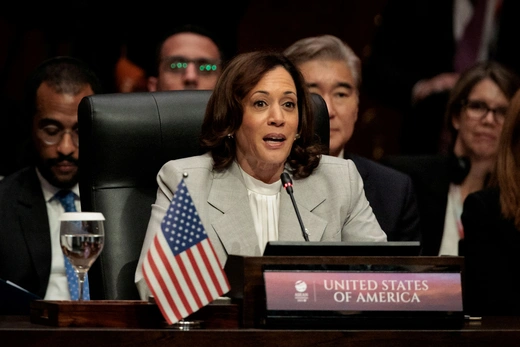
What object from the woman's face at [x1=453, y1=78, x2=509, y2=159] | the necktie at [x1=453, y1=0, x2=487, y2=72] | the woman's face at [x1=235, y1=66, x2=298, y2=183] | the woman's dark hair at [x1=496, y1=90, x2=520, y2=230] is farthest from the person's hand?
the woman's face at [x1=235, y1=66, x2=298, y2=183]

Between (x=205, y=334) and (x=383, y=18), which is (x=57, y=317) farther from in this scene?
(x=383, y=18)

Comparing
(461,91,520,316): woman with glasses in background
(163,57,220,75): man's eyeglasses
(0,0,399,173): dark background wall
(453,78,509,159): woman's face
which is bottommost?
(461,91,520,316): woman with glasses in background

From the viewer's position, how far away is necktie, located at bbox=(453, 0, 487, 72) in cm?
510

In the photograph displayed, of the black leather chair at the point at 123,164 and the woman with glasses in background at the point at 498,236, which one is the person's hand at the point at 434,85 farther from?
the black leather chair at the point at 123,164

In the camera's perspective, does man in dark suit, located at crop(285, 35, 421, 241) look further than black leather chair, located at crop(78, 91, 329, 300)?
Yes

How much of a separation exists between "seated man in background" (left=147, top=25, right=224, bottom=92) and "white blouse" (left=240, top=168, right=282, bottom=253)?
1.26 meters

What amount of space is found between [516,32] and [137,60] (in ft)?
6.34

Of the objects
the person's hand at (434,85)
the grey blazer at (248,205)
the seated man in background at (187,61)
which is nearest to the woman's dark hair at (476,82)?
the person's hand at (434,85)

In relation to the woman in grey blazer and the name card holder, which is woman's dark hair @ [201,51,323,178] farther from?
the name card holder

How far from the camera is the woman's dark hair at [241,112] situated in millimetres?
2957

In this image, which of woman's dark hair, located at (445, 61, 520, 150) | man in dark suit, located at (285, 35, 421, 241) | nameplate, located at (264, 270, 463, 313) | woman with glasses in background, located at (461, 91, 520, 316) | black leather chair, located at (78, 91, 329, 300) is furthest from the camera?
woman's dark hair, located at (445, 61, 520, 150)

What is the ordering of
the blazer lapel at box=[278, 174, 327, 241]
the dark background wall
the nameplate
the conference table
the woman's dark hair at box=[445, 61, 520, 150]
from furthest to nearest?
the dark background wall < the woman's dark hair at box=[445, 61, 520, 150] < the blazer lapel at box=[278, 174, 327, 241] < the nameplate < the conference table

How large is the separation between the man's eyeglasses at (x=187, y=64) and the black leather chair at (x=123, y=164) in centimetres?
138

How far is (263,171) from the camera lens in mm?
3055
